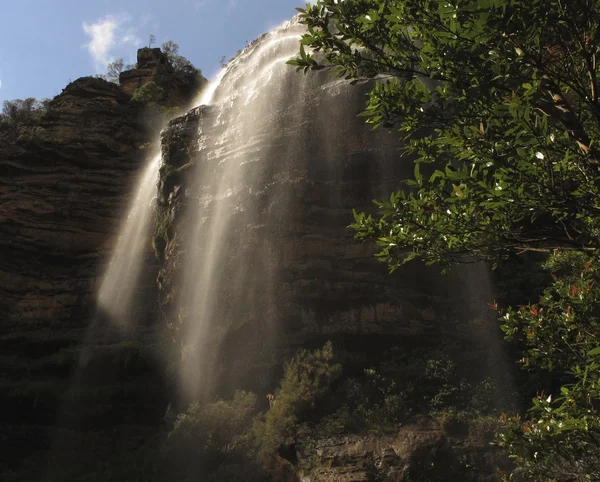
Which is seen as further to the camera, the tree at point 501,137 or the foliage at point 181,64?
the foliage at point 181,64

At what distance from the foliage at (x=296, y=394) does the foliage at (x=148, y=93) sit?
85.1ft

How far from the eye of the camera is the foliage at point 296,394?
1297cm

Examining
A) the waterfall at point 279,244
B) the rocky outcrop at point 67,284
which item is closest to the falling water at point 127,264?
the rocky outcrop at point 67,284

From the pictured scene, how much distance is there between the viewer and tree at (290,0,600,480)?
404cm

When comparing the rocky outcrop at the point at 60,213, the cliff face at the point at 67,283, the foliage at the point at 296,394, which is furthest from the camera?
the rocky outcrop at the point at 60,213

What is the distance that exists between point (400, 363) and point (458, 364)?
5.15 ft

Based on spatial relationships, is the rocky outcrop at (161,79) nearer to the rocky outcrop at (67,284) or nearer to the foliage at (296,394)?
the rocky outcrop at (67,284)

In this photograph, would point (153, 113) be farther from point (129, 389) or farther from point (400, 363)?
point (400, 363)

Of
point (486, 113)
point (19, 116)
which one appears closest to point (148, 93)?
point (19, 116)

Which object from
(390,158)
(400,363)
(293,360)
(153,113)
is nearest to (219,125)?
(390,158)

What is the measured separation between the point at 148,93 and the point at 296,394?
2753cm

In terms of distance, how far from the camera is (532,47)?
453 centimetres

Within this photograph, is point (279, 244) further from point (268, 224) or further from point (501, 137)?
point (501, 137)

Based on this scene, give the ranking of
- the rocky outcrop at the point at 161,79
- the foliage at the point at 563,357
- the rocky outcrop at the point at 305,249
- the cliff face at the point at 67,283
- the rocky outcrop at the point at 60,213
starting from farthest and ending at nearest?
the rocky outcrop at the point at 161,79
the rocky outcrop at the point at 60,213
the cliff face at the point at 67,283
the rocky outcrop at the point at 305,249
the foliage at the point at 563,357
